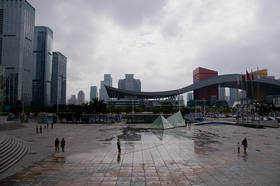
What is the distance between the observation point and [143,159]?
47.2ft

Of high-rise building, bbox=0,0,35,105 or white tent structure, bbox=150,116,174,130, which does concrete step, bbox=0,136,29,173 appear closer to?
white tent structure, bbox=150,116,174,130

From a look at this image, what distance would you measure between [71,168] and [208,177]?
8.52 metres

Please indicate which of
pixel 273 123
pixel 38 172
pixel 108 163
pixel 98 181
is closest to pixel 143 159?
pixel 108 163

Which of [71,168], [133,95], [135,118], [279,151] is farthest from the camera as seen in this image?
[133,95]

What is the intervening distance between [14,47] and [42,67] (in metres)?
49.3

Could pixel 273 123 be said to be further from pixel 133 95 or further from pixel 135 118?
pixel 133 95

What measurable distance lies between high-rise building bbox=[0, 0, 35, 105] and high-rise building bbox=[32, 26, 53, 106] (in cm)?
3998

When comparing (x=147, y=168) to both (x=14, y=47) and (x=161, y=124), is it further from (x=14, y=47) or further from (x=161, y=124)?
(x=14, y=47)

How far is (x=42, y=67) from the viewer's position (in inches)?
6718

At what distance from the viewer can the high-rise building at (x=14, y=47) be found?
11931cm

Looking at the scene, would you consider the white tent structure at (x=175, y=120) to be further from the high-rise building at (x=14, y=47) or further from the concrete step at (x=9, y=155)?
the high-rise building at (x=14, y=47)

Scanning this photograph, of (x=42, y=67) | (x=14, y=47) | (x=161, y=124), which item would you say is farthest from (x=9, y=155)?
(x=42, y=67)

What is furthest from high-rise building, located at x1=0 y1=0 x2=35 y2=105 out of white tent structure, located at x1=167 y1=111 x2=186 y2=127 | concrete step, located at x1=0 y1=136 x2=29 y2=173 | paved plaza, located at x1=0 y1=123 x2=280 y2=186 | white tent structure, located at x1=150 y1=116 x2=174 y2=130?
paved plaza, located at x1=0 y1=123 x2=280 y2=186

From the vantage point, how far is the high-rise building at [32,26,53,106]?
167 metres
